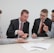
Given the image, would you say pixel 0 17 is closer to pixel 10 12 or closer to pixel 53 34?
pixel 10 12

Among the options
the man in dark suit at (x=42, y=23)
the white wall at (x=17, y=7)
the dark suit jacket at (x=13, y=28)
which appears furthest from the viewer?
the white wall at (x=17, y=7)

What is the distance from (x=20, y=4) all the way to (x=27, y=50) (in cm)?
247

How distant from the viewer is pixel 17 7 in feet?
13.8

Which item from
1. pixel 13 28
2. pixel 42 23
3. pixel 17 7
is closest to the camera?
pixel 13 28

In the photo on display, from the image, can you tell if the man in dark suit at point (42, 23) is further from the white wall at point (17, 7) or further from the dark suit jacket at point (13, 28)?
the white wall at point (17, 7)

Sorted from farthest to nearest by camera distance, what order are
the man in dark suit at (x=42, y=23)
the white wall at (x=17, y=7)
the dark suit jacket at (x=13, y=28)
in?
the white wall at (x=17, y=7) < the man in dark suit at (x=42, y=23) < the dark suit jacket at (x=13, y=28)

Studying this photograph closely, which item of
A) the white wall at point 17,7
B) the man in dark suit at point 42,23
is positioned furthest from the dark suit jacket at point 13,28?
the white wall at point 17,7

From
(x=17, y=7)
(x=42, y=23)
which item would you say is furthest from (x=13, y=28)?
(x=17, y=7)

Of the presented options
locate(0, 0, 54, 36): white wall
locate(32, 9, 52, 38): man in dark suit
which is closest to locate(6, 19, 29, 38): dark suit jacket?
locate(32, 9, 52, 38): man in dark suit

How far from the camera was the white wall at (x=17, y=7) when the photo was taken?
4125 millimetres

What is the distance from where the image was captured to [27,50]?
1894 millimetres

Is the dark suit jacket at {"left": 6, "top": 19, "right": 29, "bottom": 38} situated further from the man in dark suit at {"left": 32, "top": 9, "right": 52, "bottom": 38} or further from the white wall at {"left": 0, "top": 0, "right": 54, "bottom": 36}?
the white wall at {"left": 0, "top": 0, "right": 54, "bottom": 36}

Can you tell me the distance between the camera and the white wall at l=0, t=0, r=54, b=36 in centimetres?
412

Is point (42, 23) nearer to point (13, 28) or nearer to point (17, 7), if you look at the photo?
point (13, 28)
